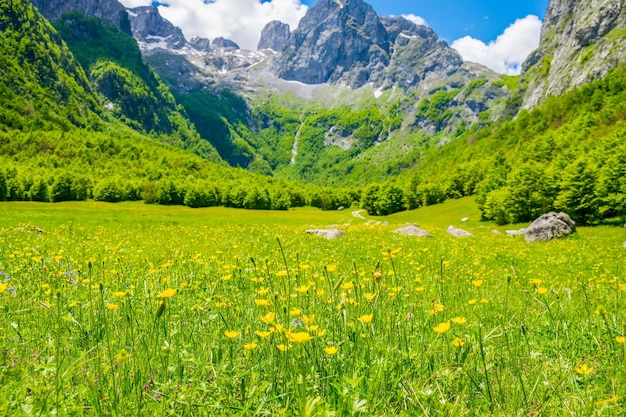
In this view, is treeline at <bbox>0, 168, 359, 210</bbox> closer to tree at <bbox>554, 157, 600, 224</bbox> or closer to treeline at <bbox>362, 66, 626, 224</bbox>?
treeline at <bbox>362, 66, 626, 224</bbox>

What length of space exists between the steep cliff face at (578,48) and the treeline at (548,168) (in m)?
11.5

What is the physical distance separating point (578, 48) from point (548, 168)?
122 meters

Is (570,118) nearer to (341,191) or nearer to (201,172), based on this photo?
(341,191)

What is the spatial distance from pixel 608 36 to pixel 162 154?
200082 mm

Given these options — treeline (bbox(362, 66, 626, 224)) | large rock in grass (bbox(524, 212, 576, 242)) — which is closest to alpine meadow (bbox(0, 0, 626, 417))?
large rock in grass (bbox(524, 212, 576, 242))

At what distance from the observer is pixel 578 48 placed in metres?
146

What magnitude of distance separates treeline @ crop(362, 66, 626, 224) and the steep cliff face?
11.5 meters

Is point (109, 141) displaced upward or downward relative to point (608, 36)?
downward

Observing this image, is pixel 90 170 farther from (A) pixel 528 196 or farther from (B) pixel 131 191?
(A) pixel 528 196

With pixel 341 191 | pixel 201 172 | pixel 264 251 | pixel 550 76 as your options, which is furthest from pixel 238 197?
pixel 550 76

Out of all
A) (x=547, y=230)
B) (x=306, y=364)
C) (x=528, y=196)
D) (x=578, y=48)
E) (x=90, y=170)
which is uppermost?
(x=578, y=48)

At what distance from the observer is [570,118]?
115875 millimetres

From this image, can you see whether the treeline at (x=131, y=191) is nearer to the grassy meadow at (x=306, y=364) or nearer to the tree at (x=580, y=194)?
the tree at (x=580, y=194)

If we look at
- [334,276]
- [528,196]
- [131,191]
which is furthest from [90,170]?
[334,276]
